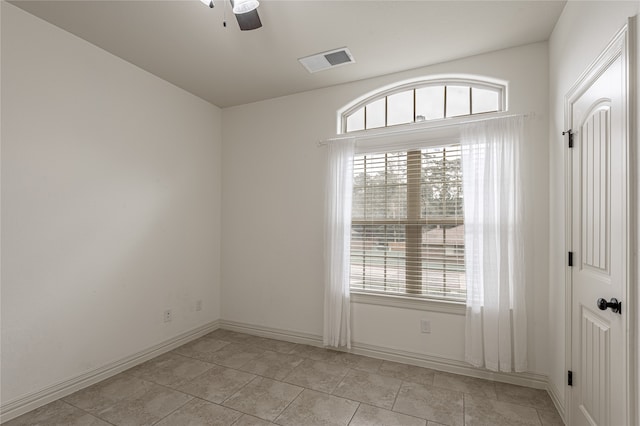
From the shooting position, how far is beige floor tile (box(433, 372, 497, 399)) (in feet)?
8.16

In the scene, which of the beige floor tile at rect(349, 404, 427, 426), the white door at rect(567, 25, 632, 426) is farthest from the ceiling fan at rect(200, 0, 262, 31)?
the beige floor tile at rect(349, 404, 427, 426)

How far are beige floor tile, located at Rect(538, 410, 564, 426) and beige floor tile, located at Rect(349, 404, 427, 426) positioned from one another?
841 mm

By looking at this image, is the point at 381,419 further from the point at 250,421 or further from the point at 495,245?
the point at 495,245

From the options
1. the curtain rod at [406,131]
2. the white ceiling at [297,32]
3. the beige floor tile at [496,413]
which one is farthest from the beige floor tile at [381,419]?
the white ceiling at [297,32]

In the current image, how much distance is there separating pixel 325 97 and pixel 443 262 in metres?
2.19

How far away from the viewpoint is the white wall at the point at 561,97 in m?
1.72

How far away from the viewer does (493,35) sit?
248 centimetres

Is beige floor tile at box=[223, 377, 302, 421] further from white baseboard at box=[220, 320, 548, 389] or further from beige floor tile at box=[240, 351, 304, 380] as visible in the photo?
white baseboard at box=[220, 320, 548, 389]

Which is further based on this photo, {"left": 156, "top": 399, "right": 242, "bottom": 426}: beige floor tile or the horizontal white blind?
the horizontal white blind

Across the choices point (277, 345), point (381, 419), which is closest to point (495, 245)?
point (381, 419)

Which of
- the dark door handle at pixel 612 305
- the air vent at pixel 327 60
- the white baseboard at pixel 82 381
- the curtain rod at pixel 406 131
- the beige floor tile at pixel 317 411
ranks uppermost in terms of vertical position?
the air vent at pixel 327 60

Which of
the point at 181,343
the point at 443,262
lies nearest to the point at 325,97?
the point at 443,262

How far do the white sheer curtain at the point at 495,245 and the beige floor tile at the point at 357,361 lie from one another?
86 cm

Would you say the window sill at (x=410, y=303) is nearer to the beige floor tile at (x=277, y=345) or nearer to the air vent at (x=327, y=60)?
the beige floor tile at (x=277, y=345)
